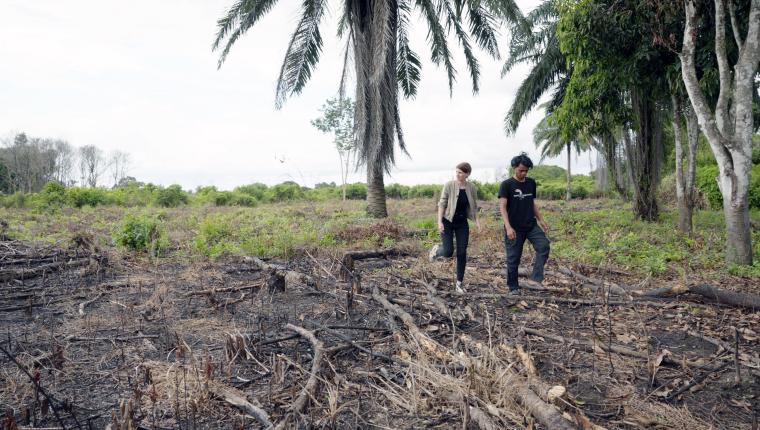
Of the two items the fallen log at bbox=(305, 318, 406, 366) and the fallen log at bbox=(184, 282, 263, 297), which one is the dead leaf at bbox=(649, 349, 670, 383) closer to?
the fallen log at bbox=(305, 318, 406, 366)

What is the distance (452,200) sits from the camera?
18.6ft

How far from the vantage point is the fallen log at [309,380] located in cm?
283

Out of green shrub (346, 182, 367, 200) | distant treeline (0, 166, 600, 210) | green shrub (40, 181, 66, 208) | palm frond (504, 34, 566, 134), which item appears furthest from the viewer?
green shrub (346, 182, 367, 200)

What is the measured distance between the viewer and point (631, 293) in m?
5.59

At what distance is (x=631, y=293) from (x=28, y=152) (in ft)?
184

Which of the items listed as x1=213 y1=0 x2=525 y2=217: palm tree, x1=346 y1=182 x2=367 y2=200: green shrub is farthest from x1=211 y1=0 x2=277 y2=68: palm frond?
x1=346 y1=182 x2=367 y2=200: green shrub

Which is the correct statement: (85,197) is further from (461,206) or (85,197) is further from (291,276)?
(461,206)

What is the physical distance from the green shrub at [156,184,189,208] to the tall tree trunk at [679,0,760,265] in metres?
25.1

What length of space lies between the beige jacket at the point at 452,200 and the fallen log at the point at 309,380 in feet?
7.57

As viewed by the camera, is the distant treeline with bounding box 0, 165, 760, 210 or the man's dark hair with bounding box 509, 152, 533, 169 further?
the distant treeline with bounding box 0, 165, 760, 210

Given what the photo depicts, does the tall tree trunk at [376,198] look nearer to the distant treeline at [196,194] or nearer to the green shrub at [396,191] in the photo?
the distant treeline at [196,194]

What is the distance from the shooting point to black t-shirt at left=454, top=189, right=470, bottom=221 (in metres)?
5.67

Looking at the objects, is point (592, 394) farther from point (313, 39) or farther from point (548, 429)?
point (313, 39)

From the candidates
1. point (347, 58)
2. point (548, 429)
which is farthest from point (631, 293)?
point (347, 58)
